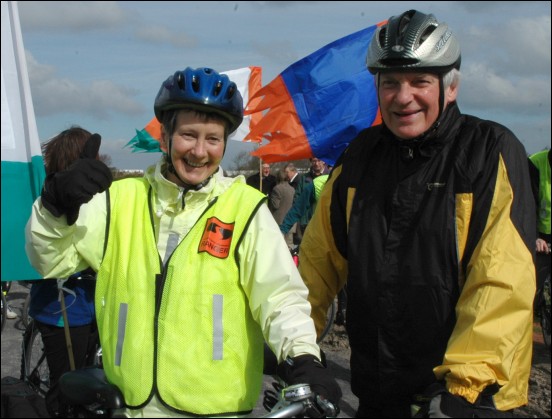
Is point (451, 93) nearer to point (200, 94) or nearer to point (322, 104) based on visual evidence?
point (200, 94)

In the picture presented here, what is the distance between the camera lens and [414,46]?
112 inches

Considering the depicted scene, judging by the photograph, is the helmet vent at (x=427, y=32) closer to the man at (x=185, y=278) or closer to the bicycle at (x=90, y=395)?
the man at (x=185, y=278)

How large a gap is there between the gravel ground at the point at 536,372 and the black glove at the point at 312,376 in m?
2.39

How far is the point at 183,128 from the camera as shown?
2.85 meters

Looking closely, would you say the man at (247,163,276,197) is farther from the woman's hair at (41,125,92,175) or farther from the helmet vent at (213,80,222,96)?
the helmet vent at (213,80,222,96)

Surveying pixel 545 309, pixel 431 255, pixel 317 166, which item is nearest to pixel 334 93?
pixel 317 166

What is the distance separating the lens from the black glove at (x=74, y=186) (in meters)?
2.37

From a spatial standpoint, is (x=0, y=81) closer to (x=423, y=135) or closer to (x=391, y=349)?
(x=423, y=135)

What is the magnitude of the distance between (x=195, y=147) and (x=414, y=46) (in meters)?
0.89

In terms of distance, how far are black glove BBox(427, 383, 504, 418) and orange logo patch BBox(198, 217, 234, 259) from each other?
83 centimetres

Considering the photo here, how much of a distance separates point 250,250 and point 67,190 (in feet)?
2.19

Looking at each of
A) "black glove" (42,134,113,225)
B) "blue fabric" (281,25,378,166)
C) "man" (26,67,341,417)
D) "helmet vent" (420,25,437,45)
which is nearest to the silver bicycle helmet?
"helmet vent" (420,25,437,45)

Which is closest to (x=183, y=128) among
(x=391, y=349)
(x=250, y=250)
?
(x=250, y=250)

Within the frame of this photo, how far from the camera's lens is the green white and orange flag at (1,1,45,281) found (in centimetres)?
229
